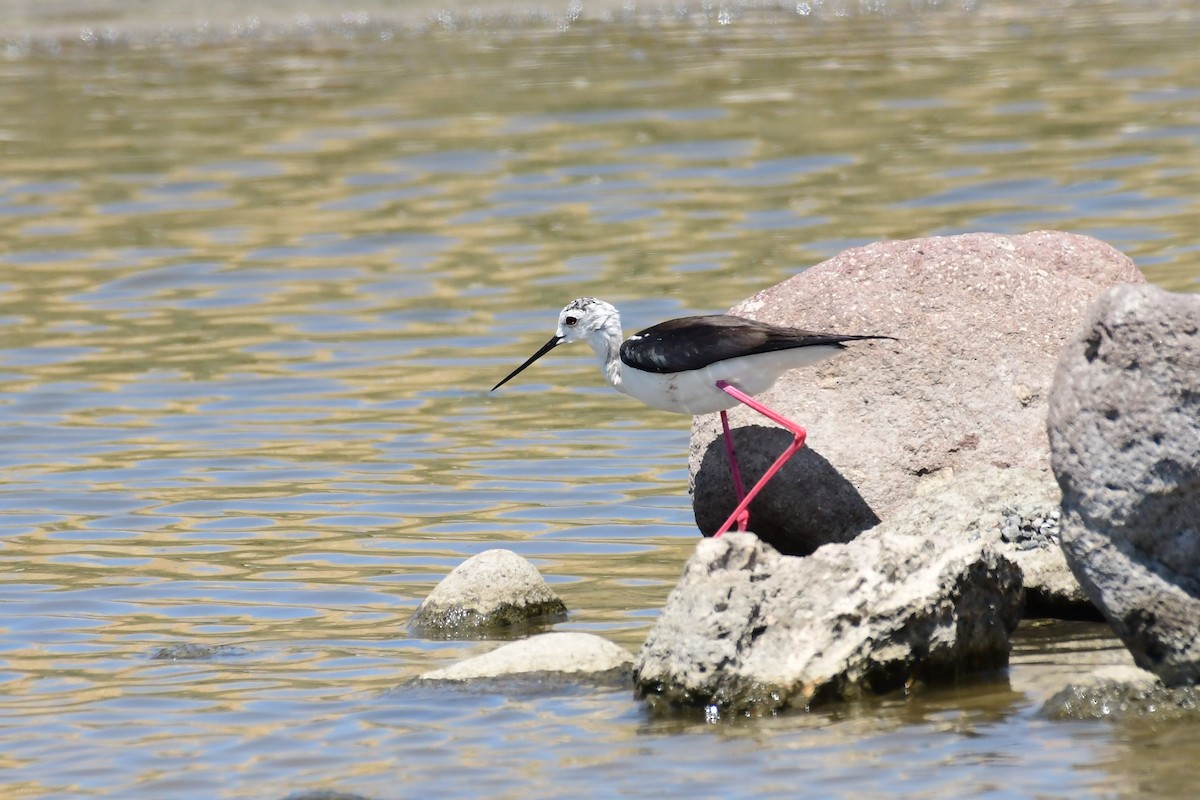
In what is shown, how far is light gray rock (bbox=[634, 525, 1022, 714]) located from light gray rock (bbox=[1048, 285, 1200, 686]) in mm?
523

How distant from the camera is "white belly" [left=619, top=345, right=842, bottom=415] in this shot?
7848 millimetres

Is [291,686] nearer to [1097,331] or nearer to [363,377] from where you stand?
[1097,331]

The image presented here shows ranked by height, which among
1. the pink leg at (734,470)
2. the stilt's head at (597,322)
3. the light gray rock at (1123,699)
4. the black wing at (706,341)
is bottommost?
the light gray rock at (1123,699)

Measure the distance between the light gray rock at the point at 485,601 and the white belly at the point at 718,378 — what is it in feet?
2.93

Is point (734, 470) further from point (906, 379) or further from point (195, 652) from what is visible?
point (195, 652)

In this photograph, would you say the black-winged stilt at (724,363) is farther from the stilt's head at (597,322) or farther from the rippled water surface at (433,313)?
the rippled water surface at (433,313)

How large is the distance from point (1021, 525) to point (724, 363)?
1.31m

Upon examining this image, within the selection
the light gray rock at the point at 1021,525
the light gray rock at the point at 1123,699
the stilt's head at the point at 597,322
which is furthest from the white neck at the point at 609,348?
the light gray rock at the point at 1123,699

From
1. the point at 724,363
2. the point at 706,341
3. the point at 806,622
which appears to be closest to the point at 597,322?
the point at 706,341

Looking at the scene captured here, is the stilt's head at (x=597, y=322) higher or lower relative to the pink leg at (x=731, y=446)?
higher

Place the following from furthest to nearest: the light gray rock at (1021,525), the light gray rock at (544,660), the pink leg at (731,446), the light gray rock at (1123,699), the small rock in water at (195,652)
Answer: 1. the pink leg at (731,446)
2. the small rock in water at (195,652)
3. the light gray rock at (1021,525)
4. the light gray rock at (544,660)
5. the light gray rock at (1123,699)

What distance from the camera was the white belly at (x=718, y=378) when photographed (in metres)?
7.85

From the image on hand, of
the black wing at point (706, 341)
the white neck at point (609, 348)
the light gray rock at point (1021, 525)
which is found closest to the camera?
the light gray rock at point (1021, 525)

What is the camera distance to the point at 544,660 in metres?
7.00
